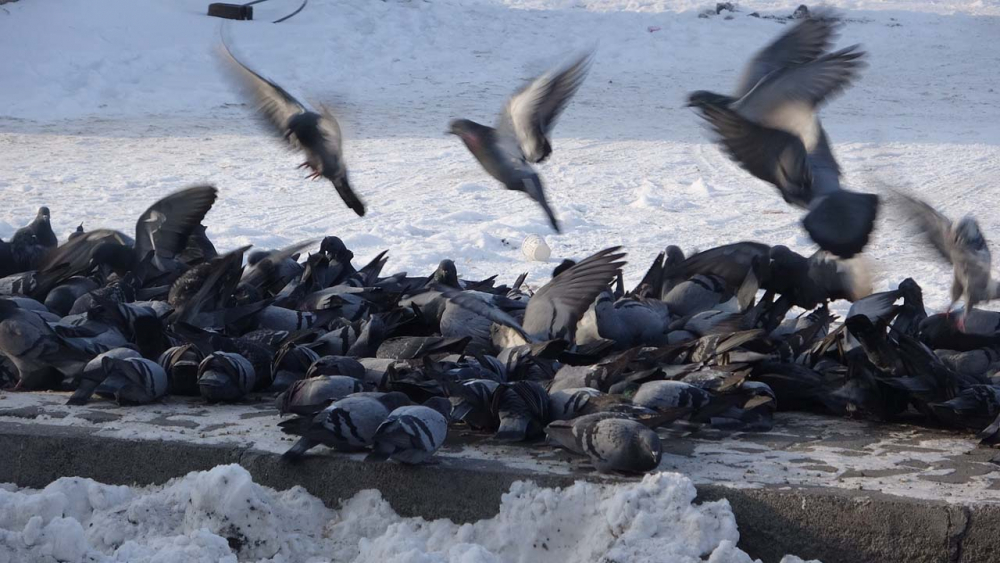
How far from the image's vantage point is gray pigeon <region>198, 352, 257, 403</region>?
3.32 metres

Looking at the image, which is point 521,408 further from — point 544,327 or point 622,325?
point 622,325

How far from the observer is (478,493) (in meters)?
2.66

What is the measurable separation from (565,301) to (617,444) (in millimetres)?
1054

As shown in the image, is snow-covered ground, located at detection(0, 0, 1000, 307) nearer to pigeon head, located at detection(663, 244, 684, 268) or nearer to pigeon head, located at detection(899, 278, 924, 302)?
pigeon head, located at detection(899, 278, 924, 302)

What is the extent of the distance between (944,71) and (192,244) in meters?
10.5

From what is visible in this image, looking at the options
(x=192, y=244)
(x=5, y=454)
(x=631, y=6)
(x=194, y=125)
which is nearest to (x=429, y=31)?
(x=631, y=6)

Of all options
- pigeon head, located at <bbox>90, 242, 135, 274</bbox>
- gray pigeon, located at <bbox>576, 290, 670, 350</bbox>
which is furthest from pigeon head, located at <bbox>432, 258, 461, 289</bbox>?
pigeon head, located at <bbox>90, 242, 135, 274</bbox>

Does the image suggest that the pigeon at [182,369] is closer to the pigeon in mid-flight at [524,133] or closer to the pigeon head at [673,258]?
the pigeon in mid-flight at [524,133]

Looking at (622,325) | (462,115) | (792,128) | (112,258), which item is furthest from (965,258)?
(462,115)

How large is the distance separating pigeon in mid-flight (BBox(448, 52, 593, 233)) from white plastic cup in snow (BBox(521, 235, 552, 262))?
222 centimetres

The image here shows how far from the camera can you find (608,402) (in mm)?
2951

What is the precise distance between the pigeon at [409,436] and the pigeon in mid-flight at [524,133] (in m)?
1.45

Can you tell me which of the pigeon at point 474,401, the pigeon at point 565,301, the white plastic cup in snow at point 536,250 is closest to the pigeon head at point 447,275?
the pigeon at point 565,301

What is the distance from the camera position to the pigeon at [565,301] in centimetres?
358
